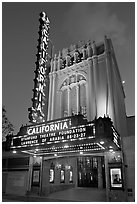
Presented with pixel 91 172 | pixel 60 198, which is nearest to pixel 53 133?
pixel 60 198

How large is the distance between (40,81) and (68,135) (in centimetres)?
859

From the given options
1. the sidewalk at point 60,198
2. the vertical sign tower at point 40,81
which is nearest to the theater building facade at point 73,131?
the vertical sign tower at point 40,81

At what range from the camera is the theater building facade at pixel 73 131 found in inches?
480

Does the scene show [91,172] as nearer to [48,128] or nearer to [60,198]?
[60,198]

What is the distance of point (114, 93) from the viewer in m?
18.6

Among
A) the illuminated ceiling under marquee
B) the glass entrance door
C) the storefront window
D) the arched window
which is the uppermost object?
the arched window

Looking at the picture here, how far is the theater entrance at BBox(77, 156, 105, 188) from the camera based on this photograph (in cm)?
2568

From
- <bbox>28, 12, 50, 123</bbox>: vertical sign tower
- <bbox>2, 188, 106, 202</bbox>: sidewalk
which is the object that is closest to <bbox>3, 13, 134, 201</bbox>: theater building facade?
<bbox>28, 12, 50, 123</bbox>: vertical sign tower

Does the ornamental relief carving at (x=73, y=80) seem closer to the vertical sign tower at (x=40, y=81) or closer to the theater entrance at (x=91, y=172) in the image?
the vertical sign tower at (x=40, y=81)

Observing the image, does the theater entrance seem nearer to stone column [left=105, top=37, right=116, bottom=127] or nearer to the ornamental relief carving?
stone column [left=105, top=37, right=116, bottom=127]

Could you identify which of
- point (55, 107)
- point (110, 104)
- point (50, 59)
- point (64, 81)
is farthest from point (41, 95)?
point (50, 59)

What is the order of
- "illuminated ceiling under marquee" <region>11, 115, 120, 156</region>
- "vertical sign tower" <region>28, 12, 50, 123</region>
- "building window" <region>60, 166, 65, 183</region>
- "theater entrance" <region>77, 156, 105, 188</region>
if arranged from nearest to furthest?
"illuminated ceiling under marquee" <region>11, 115, 120, 156</region> < "vertical sign tower" <region>28, 12, 50, 123</region> < "building window" <region>60, 166, 65, 183</region> < "theater entrance" <region>77, 156, 105, 188</region>

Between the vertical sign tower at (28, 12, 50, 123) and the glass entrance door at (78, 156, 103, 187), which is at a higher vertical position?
the vertical sign tower at (28, 12, 50, 123)

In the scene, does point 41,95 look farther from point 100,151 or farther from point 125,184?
point 125,184
